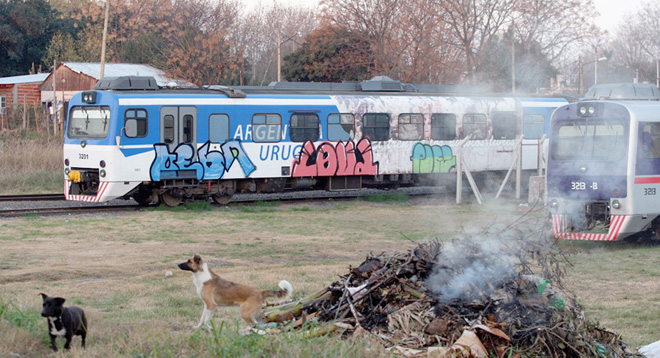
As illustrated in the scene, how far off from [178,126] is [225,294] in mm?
12704

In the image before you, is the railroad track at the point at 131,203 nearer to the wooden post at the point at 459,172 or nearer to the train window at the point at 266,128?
the train window at the point at 266,128

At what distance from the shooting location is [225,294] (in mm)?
7746

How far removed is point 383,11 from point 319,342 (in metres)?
32.5

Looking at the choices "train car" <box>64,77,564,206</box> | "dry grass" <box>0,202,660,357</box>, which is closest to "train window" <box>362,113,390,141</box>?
"train car" <box>64,77,564,206</box>

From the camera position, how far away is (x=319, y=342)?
6.52 metres

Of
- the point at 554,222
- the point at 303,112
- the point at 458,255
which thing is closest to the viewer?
the point at 458,255

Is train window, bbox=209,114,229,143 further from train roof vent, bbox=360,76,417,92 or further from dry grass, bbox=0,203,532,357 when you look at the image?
train roof vent, bbox=360,76,417,92

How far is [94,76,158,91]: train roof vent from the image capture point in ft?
65.0

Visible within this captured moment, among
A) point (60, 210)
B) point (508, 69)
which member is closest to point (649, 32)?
point (508, 69)

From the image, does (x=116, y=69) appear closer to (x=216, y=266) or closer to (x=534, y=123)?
(x=534, y=123)

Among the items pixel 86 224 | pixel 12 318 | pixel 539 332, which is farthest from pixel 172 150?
pixel 539 332

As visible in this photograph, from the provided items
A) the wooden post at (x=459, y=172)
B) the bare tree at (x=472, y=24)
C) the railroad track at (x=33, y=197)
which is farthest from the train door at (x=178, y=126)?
the bare tree at (x=472, y=24)

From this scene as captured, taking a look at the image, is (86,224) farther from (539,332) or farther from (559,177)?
(539,332)

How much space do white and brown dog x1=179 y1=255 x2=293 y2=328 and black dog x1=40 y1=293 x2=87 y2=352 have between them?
1.36m
